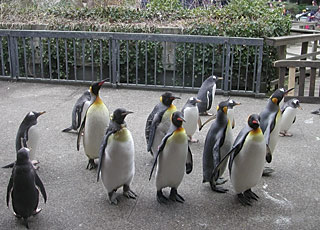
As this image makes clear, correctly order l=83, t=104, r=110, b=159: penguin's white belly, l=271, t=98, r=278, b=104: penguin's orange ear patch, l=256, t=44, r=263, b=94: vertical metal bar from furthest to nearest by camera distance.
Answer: l=256, t=44, r=263, b=94: vertical metal bar
l=271, t=98, r=278, b=104: penguin's orange ear patch
l=83, t=104, r=110, b=159: penguin's white belly

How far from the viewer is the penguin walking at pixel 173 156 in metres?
3.70

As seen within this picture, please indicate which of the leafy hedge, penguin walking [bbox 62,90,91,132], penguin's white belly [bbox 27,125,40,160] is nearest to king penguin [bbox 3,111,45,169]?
penguin's white belly [bbox 27,125,40,160]

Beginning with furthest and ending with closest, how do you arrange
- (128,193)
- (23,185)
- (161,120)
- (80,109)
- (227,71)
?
(227,71)
(80,109)
(161,120)
(128,193)
(23,185)

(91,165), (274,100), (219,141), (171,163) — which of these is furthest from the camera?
(91,165)

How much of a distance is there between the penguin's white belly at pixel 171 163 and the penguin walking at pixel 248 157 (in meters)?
0.34

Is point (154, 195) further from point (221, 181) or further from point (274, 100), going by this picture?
point (274, 100)

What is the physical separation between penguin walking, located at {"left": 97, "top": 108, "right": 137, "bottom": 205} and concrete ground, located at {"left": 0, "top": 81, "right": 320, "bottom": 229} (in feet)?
0.98

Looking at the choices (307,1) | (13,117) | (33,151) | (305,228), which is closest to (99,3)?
(13,117)

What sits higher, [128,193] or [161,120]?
[161,120]

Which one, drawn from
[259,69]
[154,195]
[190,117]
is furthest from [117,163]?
[259,69]

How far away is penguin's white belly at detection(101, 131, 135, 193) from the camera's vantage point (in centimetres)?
368

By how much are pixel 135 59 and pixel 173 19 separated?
1412mm

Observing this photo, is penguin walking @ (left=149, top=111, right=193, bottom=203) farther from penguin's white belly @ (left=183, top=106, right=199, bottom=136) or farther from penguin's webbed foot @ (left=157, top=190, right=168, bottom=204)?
penguin's white belly @ (left=183, top=106, right=199, bottom=136)

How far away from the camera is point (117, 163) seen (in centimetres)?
371
